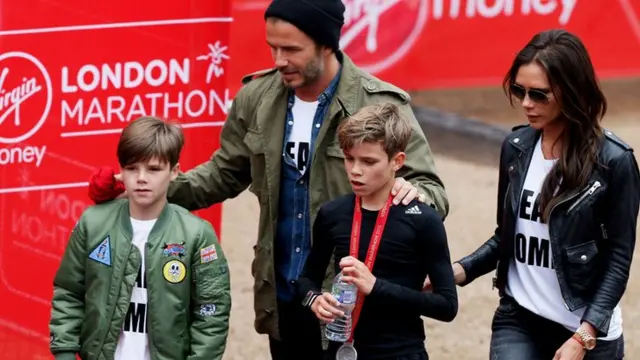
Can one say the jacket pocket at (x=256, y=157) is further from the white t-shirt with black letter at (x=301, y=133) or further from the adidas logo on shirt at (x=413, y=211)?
the adidas logo on shirt at (x=413, y=211)

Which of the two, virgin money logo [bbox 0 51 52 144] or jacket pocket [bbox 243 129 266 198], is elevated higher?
virgin money logo [bbox 0 51 52 144]

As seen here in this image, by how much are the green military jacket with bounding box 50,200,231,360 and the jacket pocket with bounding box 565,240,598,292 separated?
1.15 metres

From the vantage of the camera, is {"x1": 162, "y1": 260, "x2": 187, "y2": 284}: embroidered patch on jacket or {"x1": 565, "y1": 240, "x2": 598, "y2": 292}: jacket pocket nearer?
{"x1": 565, "y1": 240, "x2": 598, "y2": 292}: jacket pocket

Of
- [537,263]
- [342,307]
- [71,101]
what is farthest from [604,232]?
[71,101]

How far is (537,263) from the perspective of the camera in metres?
4.79

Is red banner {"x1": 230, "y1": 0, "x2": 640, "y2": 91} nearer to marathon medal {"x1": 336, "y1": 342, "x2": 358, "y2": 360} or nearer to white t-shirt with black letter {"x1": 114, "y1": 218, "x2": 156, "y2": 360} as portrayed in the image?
white t-shirt with black letter {"x1": 114, "y1": 218, "x2": 156, "y2": 360}

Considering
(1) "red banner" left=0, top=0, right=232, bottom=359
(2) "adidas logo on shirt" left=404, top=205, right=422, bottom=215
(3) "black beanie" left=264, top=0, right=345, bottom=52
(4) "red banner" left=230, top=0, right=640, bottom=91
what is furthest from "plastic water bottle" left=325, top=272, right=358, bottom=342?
(4) "red banner" left=230, top=0, right=640, bottom=91

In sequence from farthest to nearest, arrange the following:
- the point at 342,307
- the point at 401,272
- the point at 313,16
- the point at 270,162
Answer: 1. the point at 270,162
2. the point at 313,16
3. the point at 401,272
4. the point at 342,307

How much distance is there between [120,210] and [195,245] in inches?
11.1

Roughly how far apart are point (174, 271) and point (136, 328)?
23 centimetres

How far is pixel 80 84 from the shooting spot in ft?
20.3

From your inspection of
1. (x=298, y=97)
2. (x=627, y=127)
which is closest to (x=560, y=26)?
(x=627, y=127)

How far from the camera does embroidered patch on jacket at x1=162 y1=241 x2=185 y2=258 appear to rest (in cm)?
484

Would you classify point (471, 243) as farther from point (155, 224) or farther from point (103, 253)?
point (103, 253)
